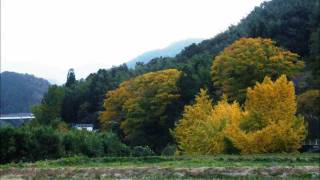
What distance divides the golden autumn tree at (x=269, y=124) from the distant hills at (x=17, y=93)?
376ft

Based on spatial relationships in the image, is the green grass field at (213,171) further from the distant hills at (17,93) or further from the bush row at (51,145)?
the distant hills at (17,93)

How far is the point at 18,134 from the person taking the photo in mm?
48562

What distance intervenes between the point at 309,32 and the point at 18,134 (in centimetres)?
4904

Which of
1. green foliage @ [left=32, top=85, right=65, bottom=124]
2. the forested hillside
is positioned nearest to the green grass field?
the forested hillside

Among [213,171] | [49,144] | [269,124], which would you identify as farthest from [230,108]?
[213,171]

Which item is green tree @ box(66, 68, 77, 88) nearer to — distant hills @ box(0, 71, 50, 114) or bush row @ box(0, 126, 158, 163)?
distant hills @ box(0, 71, 50, 114)

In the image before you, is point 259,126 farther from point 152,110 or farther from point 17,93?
point 17,93

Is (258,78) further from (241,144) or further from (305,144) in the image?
(241,144)

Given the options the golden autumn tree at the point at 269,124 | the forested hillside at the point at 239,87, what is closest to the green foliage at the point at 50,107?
the forested hillside at the point at 239,87

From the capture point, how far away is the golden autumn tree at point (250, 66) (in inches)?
2322

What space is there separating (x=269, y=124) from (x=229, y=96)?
782 inches

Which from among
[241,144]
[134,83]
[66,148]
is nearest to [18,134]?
[66,148]

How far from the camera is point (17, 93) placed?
15688 centimetres

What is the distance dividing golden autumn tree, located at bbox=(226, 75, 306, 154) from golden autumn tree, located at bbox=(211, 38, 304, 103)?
626 inches
